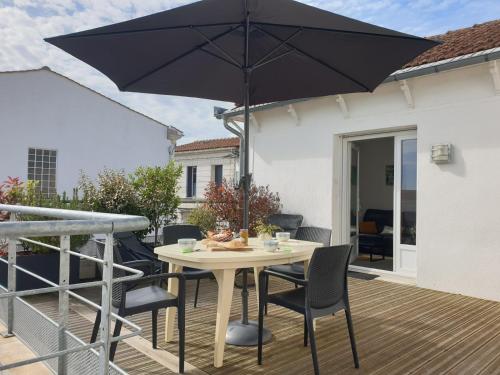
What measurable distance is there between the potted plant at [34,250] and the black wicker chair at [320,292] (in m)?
3.06

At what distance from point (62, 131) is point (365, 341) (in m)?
12.2

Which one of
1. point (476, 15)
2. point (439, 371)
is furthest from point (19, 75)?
point (439, 371)

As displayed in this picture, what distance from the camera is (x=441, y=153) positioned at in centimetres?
544

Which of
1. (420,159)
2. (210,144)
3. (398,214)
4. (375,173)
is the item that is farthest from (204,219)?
(210,144)

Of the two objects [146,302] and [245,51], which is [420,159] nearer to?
[245,51]

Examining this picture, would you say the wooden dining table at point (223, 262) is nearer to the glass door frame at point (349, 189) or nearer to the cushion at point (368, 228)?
the glass door frame at point (349, 189)

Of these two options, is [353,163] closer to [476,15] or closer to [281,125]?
[281,125]

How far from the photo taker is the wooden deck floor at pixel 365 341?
3.00 metres

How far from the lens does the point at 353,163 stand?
728cm

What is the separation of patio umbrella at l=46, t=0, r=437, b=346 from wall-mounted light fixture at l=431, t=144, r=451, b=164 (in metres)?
1.93

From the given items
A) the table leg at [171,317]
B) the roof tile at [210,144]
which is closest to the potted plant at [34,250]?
the table leg at [171,317]

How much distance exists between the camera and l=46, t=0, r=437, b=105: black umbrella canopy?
2906mm

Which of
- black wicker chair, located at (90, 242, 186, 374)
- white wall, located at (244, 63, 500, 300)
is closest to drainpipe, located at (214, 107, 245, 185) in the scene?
white wall, located at (244, 63, 500, 300)

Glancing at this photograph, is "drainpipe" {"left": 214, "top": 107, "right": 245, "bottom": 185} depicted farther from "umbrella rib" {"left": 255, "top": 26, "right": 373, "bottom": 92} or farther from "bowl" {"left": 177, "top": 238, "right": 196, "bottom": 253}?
"bowl" {"left": 177, "top": 238, "right": 196, "bottom": 253}
